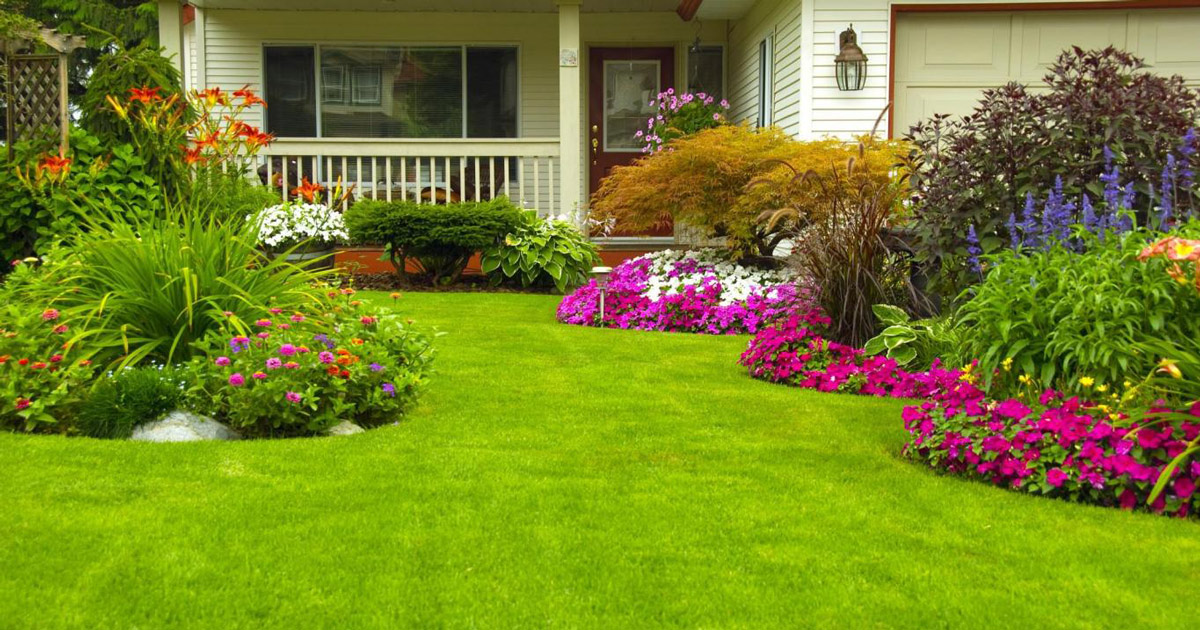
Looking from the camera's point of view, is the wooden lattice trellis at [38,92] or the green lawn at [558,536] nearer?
the green lawn at [558,536]

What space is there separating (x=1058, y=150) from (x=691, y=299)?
12.2ft

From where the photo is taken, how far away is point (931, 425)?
4344mm

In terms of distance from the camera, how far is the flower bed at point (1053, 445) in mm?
3658

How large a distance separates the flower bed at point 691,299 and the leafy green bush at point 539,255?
1440 millimetres

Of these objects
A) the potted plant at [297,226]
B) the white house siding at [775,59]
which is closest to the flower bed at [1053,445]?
the white house siding at [775,59]

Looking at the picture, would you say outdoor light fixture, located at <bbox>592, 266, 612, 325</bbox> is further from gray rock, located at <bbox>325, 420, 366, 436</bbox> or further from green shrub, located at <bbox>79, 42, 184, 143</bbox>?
gray rock, located at <bbox>325, 420, 366, 436</bbox>

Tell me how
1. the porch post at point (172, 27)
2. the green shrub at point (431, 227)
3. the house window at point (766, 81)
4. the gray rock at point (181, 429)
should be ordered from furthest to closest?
the porch post at point (172, 27) < the house window at point (766, 81) < the green shrub at point (431, 227) < the gray rock at point (181, 429)

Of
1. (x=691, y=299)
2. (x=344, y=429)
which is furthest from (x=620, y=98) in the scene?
(x=344, y=429)

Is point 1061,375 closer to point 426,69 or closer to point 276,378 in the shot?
point 276,378

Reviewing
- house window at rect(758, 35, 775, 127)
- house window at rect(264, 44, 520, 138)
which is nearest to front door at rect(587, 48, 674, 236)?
house window at rect(264, 44, 520, 138)

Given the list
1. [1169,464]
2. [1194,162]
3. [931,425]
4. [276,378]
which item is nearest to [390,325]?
[276,378]

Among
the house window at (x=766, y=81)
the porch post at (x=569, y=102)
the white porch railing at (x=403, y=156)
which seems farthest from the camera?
the white porch railing at (x=403, y=156)

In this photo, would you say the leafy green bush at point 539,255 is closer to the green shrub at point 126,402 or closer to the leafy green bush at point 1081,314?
the green shrub at point 126,402

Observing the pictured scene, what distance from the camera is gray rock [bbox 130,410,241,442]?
4.45 metres
